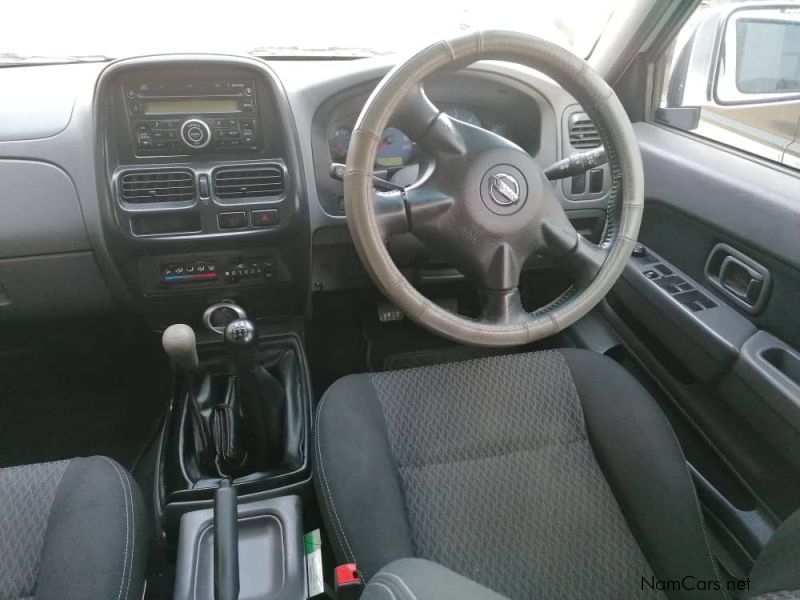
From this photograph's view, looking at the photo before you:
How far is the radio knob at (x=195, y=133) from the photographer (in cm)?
Result: 132

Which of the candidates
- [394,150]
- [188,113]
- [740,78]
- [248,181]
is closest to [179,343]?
[248,181]

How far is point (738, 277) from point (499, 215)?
642 mm

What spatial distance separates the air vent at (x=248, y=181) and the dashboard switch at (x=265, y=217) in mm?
42

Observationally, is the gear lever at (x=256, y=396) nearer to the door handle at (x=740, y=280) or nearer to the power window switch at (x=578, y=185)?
the power window switch at (x=578, y=185)

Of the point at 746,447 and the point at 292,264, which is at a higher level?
the point at 292,264

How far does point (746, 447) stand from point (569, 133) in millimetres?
924

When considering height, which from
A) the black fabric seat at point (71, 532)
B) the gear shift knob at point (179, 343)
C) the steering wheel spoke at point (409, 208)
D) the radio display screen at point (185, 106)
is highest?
the radio display screen at point (185, 106)

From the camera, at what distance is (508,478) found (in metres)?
1.10

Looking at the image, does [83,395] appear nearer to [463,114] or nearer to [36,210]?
[36,210]

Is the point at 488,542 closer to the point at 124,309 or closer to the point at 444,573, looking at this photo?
the point at 444,573

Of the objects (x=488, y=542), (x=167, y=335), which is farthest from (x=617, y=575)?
(x=167, y=335)

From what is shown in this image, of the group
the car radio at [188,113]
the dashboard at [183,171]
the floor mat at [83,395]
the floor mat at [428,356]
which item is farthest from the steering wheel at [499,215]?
the floor mat at [83,395]

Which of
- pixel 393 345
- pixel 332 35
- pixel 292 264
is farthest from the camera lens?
pixel 393 345

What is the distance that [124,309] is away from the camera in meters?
1.56
